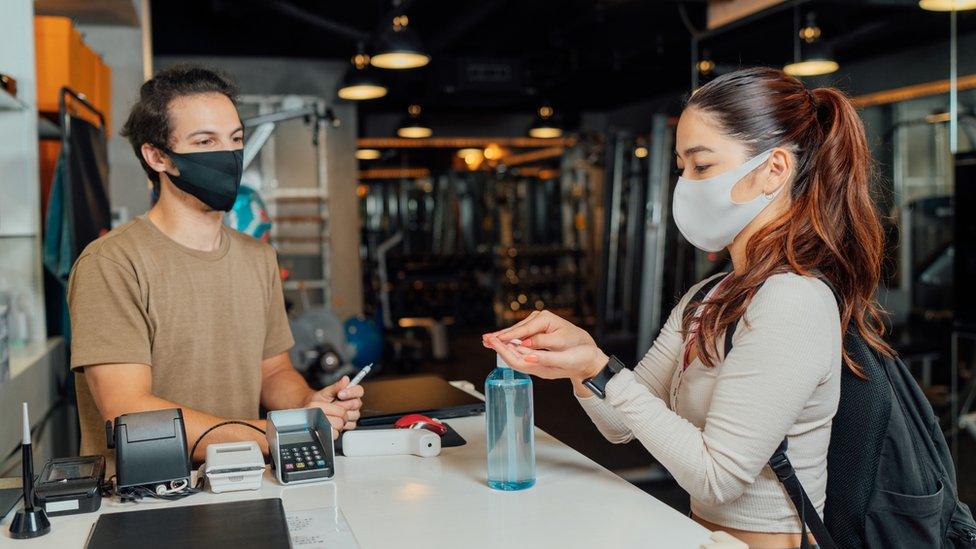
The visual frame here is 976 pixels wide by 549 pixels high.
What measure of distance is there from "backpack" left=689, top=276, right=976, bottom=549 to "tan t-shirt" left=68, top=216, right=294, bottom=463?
1233mm

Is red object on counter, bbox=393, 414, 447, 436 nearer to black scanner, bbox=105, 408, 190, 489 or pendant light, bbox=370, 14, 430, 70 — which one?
black scanner, bbox=105, 408, 190, 489

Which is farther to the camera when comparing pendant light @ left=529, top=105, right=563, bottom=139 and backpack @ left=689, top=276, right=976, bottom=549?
pendant light @ left=529, top=105, right=563, bottom=139

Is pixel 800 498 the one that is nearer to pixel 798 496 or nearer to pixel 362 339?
pixel 798 496

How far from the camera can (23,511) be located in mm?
1367

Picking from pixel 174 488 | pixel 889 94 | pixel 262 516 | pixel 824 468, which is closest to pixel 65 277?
pixel 174 488

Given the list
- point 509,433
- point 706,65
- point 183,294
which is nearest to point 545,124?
point 706,65

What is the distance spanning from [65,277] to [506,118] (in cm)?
1055

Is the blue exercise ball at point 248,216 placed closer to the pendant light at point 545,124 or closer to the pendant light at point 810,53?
the pendant light at point 810,53

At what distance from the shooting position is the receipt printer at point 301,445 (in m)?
1.61

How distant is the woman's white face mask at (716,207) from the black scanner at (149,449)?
99 cm

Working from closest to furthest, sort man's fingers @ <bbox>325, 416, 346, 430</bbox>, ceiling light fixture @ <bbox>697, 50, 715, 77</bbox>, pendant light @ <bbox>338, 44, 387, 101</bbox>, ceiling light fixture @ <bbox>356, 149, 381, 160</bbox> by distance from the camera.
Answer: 1. man's fingers @ <bbox>325, 416, 346, 430</bbox>
2. ceiling light fixture @ <bbox>697, 50, 715, 77</bbox>
3. pendant light @ <bbox>338, 44, 387, 101</bbox>
4. ceiling light fixture @ <bbox>356, 149, 381, 160</bbox>

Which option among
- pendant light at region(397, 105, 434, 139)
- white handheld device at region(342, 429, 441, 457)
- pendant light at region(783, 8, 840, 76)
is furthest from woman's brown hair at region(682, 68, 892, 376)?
pendant light at region(397, 105, 434, 139)

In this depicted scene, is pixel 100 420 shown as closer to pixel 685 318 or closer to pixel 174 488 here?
pixel 174 488

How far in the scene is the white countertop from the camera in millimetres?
1313
